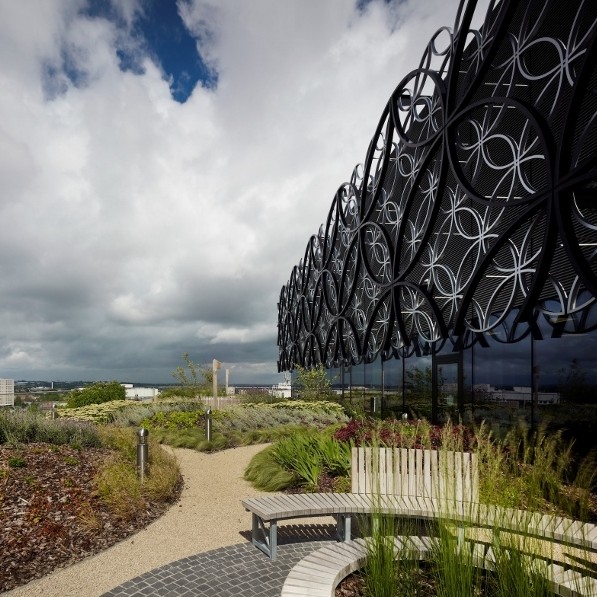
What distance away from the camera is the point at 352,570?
4367 millimetres

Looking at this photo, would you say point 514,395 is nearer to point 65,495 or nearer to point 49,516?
point 65,495

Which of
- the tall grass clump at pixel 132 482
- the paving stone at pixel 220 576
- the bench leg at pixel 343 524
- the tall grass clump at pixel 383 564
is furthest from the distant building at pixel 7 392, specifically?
the tall grass clump at pixel 383 564

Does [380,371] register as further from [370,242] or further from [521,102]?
[521,102]

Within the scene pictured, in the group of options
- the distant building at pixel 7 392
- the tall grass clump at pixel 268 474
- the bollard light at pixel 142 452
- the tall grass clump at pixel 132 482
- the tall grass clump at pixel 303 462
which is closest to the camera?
the tall grass clump at pixel 132 482

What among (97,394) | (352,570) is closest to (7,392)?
(97,394)

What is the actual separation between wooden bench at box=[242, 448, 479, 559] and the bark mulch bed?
6.50 feet

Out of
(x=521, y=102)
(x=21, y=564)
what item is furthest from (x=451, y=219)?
(x=21, y=564)

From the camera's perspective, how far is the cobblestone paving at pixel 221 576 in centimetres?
488

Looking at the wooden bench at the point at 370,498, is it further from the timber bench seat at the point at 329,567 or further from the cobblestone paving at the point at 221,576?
the timber bench seat at the point at 329,567

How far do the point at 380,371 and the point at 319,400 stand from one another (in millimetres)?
6945

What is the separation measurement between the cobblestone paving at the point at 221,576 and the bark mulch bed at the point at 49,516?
125 centimetres

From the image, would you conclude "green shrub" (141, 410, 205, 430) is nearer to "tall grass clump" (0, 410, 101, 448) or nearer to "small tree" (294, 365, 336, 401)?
"tall grass clump" (0, 410, 101, 448)

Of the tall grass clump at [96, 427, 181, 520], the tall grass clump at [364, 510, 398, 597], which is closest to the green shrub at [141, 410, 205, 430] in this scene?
the tall grass clump at [96, 427, 181, 520]

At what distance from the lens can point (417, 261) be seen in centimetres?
1537
